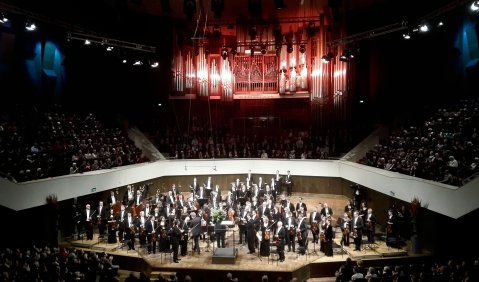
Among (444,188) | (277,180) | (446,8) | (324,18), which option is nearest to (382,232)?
(444,188)

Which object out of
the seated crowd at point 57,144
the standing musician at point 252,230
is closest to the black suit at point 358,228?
the standing musician at point 252,230

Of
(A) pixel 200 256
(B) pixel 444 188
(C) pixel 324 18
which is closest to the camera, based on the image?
(B) pixel 444 188

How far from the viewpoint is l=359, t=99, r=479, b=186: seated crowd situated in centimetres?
1211

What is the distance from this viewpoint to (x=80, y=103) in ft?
75.5

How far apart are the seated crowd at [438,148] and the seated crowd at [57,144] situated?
438 inches

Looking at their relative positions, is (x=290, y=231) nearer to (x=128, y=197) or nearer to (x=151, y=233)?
(x=151, y=233)

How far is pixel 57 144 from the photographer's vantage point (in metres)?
15.7

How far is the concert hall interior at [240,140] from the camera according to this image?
12.2 meters

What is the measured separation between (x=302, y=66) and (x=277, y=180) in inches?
263

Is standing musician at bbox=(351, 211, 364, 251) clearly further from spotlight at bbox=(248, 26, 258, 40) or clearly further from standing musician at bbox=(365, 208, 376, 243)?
spotlight at bbox=(248, 26, 258, 40)

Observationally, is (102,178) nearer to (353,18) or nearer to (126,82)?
(126,82)

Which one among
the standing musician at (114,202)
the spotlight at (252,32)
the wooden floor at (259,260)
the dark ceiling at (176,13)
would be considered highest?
the dark ceiling at (176,13)

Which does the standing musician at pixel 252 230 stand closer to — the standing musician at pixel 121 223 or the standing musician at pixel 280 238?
the standing musician at pixel 280 238

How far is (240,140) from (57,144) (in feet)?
31.2
